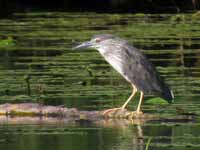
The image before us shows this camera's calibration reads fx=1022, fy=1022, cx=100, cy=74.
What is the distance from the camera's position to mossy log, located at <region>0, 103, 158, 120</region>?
10227mm

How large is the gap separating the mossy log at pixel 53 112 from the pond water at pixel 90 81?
12 cm

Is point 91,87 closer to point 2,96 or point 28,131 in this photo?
point 2,96

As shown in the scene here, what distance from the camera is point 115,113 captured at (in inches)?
413

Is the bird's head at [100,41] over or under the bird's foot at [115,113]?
over

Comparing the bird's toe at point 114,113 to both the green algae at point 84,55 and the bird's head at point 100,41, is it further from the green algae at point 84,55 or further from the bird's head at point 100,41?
the bird's head at point 100,41

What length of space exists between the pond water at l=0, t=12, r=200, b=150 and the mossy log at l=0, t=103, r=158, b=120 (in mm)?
115

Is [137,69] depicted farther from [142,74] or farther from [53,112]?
[53,112]

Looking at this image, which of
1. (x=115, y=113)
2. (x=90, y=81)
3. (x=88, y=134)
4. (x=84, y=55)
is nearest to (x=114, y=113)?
(x=115, y=113)

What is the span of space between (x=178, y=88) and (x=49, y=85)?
1.62m

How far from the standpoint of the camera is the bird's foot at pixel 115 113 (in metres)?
10.4

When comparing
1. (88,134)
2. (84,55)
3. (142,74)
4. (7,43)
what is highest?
(7,43)

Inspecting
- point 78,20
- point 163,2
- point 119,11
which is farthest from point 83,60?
point 163,2

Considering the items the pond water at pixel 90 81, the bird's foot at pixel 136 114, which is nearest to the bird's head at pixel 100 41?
the pond water at pixel 90 81

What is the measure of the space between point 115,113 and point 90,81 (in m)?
2.59
